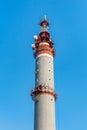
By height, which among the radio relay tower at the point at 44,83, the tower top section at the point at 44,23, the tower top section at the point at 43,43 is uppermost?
the tower top section at the point at 44,23

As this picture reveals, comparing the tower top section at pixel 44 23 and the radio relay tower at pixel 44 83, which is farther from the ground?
the tower top section at pixel 44 23

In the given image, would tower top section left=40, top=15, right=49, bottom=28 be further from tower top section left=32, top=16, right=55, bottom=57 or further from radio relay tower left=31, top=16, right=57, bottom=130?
radio relay tower left=31, top=16, right=57, bottom=130

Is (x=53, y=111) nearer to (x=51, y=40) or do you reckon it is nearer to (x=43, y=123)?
(x=43, y=123)

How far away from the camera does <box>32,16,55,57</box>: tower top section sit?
55.2m

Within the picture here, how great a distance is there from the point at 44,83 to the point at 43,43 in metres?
9.25

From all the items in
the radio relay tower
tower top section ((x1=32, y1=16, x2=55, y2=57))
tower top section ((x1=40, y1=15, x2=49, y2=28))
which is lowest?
the radio relay tower

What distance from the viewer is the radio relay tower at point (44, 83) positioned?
4762cm

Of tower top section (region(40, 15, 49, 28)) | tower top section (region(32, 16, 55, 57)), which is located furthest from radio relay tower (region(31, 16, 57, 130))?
tower top section (region(40, 15, 49, 28))

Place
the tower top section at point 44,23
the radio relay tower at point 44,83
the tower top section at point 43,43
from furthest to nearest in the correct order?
the tower top section at point 44,23
the tower top section at point 43,43
the radio relay tower at point 44,83

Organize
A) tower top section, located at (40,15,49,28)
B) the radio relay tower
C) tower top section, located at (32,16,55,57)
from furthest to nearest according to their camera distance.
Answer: tower top section, located at (40,15,49,28) < tower top section, located at (32,16,55,57) < the radio relay tower

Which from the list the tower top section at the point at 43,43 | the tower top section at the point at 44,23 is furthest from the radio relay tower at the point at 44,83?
the tower top section at the point at 44,23

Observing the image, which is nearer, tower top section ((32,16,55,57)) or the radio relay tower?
the radio relay tower

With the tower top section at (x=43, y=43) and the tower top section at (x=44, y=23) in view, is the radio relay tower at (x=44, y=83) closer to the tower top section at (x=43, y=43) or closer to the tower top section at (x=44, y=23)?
the tower top section at (x=43, y=43)

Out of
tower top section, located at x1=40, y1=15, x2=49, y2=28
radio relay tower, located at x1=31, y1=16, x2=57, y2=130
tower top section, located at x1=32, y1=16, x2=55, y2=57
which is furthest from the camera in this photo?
tower top section, located at x1=40, y1=15, x2=49, y2=28
